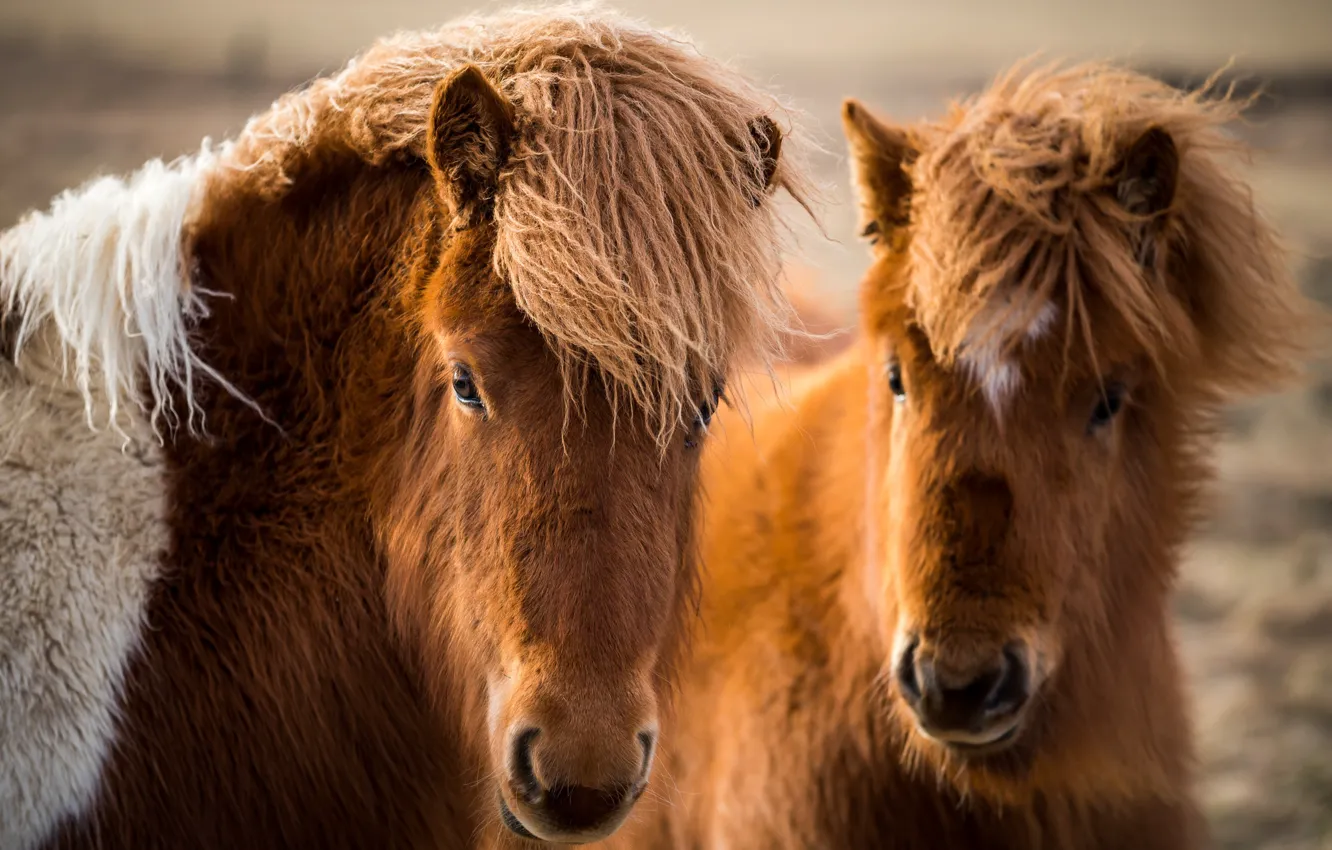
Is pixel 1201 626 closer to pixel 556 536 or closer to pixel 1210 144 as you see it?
pixel 1210 144

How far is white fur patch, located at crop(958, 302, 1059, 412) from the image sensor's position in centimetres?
244

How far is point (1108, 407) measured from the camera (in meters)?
2.56

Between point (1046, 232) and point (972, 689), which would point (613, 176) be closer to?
point (1046, 232)

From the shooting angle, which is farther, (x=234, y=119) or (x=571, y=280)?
(x=234, y=119)

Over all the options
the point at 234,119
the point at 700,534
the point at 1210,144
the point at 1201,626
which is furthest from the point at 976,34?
the point at 700,534

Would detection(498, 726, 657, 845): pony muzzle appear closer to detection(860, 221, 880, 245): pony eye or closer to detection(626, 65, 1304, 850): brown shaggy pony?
detection(626, 65, 1304, 850): brown shaggy pony

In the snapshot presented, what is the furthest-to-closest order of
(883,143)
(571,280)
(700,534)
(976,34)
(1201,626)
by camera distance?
(976,34) < (1201,626) < (883,143) < (700,534) < (571,280)

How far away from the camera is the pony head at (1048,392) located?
242 centimetres

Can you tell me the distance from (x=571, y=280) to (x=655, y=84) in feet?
1.38

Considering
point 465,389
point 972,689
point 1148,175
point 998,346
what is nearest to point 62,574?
point 465,389

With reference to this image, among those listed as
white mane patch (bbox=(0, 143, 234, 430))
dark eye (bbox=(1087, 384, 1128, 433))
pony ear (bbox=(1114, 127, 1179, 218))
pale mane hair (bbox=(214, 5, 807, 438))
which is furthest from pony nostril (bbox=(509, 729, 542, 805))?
pony ear (bbox=(1114, 127, 1179, 218))

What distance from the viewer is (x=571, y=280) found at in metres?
1.66

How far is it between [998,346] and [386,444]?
1.31 metres

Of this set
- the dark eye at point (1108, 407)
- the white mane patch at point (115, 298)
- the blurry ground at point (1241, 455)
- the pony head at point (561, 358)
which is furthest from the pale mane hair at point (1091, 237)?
the white mane patch at point (115, 298)
